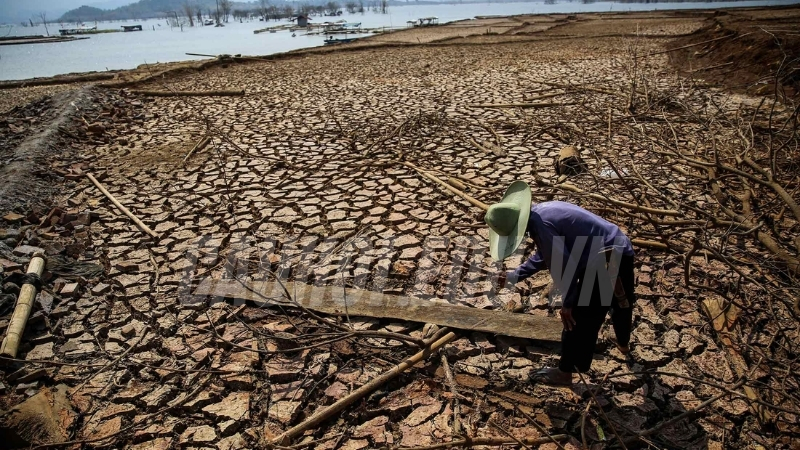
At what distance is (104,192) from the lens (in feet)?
16.0

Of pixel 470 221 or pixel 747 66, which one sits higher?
pixel 747 66

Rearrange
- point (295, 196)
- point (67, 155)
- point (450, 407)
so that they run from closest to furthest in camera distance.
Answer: point (450, 407) → point (295, 196) → point (67, 155)

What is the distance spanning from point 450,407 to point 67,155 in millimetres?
6252

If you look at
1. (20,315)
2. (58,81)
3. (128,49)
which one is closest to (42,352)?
(20,315)

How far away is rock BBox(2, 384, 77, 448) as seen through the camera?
221 cm

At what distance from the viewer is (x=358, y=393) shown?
2414 millimetres

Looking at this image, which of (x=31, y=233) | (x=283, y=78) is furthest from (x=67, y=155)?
(x=283, y=78)

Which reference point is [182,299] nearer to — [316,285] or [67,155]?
[316,285]

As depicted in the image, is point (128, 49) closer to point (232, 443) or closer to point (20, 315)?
point (20, 315)

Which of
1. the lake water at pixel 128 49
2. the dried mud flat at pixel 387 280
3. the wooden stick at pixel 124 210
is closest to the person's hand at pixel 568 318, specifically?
the dried mud flat at pixel 387 280

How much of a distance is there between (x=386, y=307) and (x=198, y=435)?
1.33 metres

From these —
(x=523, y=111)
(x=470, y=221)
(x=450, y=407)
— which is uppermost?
(x=523, y=111)

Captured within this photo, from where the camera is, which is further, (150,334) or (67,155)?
(67,155)

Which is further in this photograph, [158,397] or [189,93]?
[189,93]
